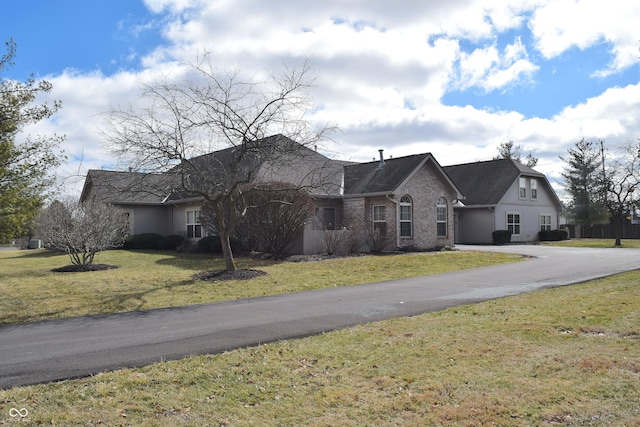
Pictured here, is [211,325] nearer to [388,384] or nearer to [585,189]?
[388,384]

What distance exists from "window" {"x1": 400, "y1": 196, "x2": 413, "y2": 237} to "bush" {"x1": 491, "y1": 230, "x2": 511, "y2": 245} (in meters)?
11.3

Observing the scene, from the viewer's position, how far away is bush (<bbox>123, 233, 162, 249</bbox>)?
30.1 meters

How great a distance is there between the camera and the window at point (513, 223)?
3760cm

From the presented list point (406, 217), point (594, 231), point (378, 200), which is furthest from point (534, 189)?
point (378, 200)

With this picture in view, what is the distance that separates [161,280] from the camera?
1602 cm

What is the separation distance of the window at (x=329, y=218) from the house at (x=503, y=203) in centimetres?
1203

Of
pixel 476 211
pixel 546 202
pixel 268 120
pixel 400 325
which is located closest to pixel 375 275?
pixel 268 120

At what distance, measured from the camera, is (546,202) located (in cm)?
4109

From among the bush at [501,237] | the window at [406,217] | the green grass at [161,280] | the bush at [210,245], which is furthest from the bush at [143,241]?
the bush at [501,237]

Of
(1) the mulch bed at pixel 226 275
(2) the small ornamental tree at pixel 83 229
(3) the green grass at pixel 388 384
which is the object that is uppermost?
(2) the small ornamental tree at pixel 83 229

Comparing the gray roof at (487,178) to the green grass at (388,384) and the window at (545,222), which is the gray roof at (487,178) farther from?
the green grass at (388,384)

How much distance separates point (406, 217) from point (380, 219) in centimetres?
128

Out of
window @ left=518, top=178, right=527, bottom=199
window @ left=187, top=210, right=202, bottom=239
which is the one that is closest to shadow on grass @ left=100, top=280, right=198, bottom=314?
window @ left=187, top=210, right=202, bottom=239

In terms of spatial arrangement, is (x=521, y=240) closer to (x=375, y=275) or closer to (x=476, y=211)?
(x=476, y=211)
